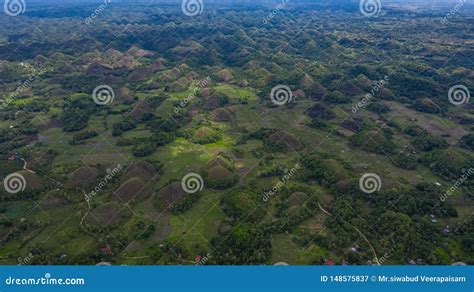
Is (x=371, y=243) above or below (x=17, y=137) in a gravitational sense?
above

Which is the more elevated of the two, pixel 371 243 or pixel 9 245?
pixel 371 243

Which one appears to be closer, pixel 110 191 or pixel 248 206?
pixel 248 206

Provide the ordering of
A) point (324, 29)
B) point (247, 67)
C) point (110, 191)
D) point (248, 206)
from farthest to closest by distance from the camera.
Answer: point (324, 29) → point (247, 67) → point (110, 191) → point (248, 206)

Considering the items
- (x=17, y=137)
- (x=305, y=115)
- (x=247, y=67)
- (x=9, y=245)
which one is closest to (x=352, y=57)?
(x=247, y=67)

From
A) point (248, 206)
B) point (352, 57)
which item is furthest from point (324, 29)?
point (248, 206)

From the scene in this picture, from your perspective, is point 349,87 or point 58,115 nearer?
point 58,115

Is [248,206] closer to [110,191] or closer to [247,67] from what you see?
[110,191]

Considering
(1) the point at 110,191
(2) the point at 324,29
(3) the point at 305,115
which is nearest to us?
(1) the point at 110,191

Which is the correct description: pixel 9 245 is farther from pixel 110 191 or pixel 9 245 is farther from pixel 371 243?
pixel 371 243

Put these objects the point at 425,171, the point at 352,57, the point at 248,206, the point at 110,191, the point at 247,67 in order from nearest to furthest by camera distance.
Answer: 1. the point at 248,206
2. the point at 110,191
3. the point at 425,171
4. the point at 247,67
5. the point at 352,57
